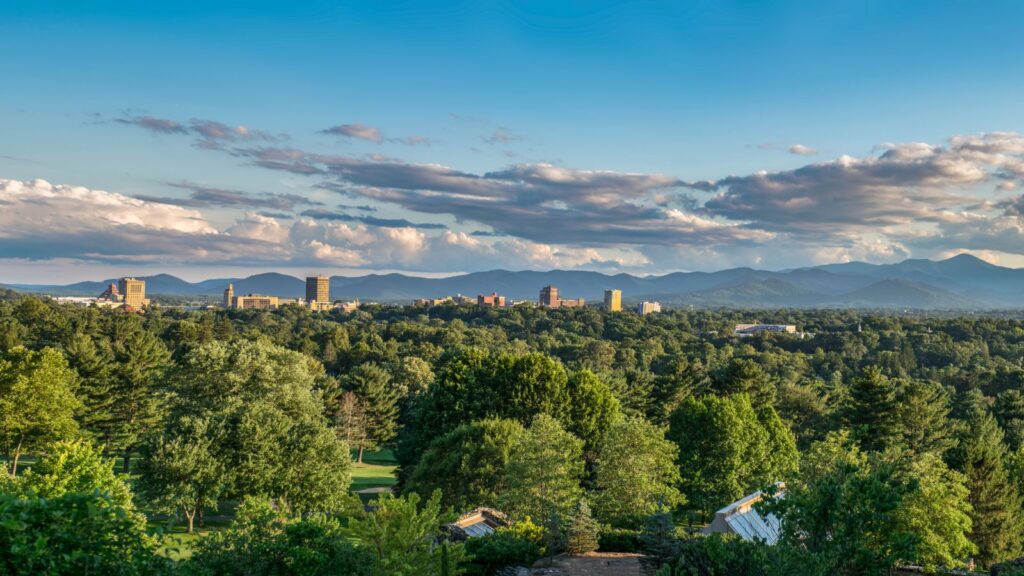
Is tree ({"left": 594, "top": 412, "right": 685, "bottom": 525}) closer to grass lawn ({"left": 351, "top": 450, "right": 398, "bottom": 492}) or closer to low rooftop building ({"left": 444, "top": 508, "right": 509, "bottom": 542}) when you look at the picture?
low rooftop building ({"left": 444, "top": 508, "right": 509, "bottom": 542})

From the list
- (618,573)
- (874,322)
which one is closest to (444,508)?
(618,573)

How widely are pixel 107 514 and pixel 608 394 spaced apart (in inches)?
1308

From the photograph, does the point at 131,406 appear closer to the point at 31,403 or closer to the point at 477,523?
the point at 31,403

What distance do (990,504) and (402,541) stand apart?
2951cm

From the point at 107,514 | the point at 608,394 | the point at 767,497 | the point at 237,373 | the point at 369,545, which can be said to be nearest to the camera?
the point at 107,514

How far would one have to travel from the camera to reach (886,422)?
42062mm

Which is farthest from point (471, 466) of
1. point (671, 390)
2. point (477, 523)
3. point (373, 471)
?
point (671, 390)

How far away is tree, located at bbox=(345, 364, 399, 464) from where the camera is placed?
53.2m

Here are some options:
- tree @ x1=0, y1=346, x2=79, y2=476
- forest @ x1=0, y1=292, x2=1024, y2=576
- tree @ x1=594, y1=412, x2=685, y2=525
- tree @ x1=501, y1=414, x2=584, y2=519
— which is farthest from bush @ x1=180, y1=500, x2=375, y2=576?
tree @ x1=0, y1=346, x2=79, y2=476

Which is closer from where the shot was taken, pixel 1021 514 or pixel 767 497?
pixel 767 497

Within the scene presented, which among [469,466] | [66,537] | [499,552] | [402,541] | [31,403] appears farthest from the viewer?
[31,403]

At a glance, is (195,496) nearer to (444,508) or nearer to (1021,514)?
(444,508)

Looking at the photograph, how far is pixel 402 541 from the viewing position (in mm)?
13656

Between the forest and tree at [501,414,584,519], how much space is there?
0.08 meters
